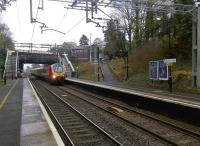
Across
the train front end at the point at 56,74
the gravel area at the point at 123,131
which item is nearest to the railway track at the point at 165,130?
the gravel area at the point at 123,131

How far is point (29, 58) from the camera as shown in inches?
3661

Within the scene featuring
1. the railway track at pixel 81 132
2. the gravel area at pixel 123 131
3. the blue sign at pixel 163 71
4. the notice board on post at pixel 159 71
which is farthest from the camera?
the notice board on post at pixel 159 71

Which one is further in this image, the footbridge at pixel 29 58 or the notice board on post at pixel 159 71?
the footbridge at pixel 29 58

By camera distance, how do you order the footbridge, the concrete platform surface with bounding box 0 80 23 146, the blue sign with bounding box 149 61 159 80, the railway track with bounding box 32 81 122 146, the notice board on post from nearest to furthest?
the concrete platform surface with bounding box 0 80 23 146
the railway track with bounding box 32 81 122 146
the notice board on post
the blue sign with bounding box 149 61 159 80
the footbridge

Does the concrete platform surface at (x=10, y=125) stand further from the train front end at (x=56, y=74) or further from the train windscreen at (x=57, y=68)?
the train windscreen at (x=57, y=68)

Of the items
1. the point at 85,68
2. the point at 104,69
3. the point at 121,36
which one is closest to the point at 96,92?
the point at 121,36

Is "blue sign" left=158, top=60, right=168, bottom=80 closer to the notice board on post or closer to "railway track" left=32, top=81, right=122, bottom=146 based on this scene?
the notice board on post

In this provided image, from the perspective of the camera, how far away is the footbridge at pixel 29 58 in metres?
84.4

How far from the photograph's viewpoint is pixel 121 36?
61.8m

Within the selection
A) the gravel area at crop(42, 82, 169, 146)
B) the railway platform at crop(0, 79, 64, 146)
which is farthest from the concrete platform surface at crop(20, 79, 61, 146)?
the gravel area at crop(42, 82, 169, 146)

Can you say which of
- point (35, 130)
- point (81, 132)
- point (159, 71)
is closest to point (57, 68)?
point (159, 71)

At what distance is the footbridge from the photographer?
8437cm

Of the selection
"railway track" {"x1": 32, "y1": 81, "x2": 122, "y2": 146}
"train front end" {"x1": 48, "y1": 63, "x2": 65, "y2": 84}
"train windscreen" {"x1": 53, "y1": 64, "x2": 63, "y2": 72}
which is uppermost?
"train windscreen" {"x1": 53, "y1": 64, "x2": 63, "y2": 72}

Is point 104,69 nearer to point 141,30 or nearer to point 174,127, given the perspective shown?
point 141,30
